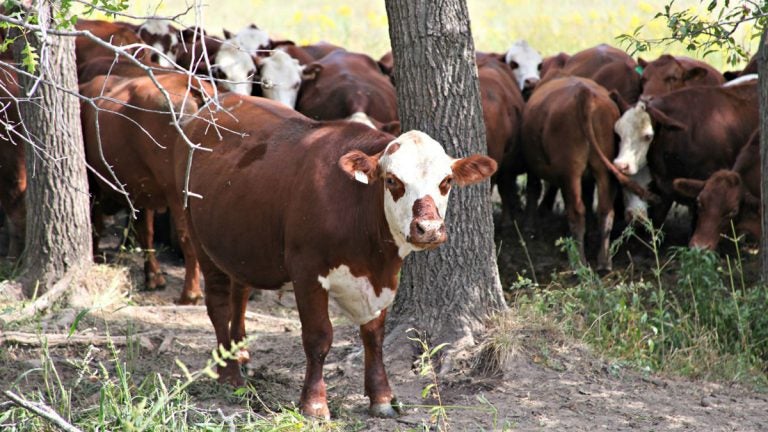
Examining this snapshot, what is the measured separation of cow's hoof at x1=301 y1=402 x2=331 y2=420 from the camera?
573 centimetres

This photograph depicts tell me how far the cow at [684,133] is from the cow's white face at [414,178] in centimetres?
589

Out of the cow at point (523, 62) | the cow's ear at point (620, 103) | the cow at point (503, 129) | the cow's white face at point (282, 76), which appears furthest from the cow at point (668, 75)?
the cow's white face at point (282, 76)

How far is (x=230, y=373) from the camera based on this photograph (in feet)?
21.0

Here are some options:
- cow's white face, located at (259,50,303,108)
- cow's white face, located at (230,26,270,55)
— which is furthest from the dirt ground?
cow's white face, located at (230,26,270,55)

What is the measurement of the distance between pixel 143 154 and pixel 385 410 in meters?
4.06

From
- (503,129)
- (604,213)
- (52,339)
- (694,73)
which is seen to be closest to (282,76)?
(503,129)

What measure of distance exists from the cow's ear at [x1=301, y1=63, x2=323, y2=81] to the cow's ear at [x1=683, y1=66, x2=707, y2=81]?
447 cm

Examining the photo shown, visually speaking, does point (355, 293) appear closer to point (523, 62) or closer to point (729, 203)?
point (729, 203)

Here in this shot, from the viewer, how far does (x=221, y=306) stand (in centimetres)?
662

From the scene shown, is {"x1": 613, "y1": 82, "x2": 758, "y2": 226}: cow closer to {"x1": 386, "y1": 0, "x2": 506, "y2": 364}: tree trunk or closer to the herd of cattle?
the herd of cattle

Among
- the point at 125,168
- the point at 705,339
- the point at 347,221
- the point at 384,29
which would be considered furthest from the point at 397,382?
the point at 384,29

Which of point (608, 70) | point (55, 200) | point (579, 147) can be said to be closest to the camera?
point (55, 200)

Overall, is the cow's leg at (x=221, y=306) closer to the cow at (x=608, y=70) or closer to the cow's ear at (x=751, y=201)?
the cow's ear at (x=751, y=201)

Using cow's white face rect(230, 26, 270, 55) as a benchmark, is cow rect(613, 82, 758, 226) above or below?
below
